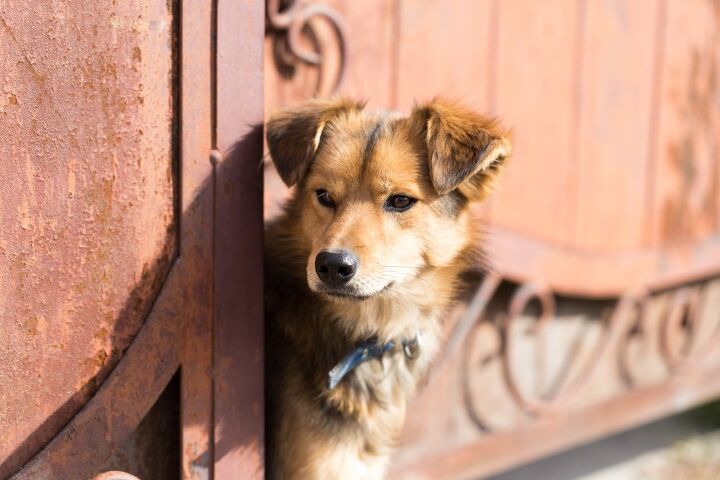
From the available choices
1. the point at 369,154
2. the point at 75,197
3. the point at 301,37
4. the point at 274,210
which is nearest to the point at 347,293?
the point at 369,154

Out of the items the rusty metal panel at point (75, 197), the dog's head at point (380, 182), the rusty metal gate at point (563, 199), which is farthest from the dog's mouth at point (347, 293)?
the rusty metal gate at point (563, 199)

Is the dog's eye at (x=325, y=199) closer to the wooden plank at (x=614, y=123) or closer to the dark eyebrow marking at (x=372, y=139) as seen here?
the dark eyebrow marking at (x=372, y=139)

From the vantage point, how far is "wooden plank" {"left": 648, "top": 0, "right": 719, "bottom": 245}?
14.2ft

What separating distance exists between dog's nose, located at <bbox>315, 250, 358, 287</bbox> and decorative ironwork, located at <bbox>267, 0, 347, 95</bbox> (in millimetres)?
1044

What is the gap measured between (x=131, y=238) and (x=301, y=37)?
1238 mm

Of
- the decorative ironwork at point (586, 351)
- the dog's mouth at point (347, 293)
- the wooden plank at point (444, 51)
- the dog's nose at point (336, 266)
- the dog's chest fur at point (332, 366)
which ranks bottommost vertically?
the decorative ironwork at point (586, 351)

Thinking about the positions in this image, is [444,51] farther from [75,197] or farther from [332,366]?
[75,197]

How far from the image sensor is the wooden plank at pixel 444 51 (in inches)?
131

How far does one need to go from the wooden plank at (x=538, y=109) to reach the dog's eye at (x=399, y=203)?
1401 mm

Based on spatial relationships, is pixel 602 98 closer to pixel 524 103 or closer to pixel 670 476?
pixel 524 103

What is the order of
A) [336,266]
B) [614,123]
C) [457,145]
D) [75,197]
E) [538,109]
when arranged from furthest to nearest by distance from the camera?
[614,123] < [538,109] < [457,145] < [336,266] < [75,197]

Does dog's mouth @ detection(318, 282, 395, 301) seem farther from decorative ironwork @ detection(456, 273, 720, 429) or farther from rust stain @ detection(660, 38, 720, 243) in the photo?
rust stain @ detection(660, 38, 720, 243)

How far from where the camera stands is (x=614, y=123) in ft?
13.5

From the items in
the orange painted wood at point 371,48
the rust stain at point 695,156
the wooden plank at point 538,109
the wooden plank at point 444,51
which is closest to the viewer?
the orange painted wood at point 371,48
